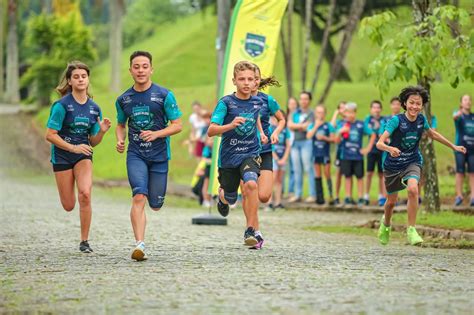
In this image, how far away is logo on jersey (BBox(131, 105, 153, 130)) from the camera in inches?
491

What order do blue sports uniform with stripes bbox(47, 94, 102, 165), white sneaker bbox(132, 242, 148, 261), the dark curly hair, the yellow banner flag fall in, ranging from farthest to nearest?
the yellow banner flag < the dark curly hair < blue sports uniform with stripes bbox(47, 94, 102, 165) < white sneaker bbox(132, 242, 148, 261)

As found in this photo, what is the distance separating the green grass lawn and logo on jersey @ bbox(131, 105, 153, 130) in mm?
6445

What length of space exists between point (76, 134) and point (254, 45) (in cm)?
707

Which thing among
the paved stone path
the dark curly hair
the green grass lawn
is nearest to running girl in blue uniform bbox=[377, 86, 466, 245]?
the dark curly hair

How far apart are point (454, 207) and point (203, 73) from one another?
4736 centimetres

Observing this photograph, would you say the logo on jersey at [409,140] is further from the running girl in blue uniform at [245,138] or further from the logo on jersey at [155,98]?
the logo on jersey at [155,98]

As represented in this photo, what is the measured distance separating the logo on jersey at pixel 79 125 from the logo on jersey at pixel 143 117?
0.74 meters

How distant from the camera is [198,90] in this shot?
159 ft

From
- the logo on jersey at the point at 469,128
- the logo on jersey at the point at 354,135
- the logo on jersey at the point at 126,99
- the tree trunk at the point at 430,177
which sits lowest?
the tree trunk at the point at 430,177

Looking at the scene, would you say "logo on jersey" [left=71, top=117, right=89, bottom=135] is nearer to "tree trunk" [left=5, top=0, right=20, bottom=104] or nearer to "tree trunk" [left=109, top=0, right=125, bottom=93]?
"tree trunk" [left=109, top=0, right=125, bottom=93]

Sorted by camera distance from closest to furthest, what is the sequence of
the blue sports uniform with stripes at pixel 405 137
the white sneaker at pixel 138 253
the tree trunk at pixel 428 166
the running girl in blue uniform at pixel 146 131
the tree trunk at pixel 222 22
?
1. the white sneaker at pixel 138 253
2. the running girl in blue uniform at pixel 146 131
3. the blue sports uniform with stripes at pixel 405 137
4. the tree trunk at pixel 428 166
5. the tree trunk at pixel 222 22

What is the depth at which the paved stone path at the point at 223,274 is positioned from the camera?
8578 millimetres

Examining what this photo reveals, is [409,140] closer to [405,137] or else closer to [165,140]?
[405,137]

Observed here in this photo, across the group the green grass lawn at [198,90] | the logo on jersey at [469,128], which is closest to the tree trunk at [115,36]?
the green grass lawn at [198,90]
